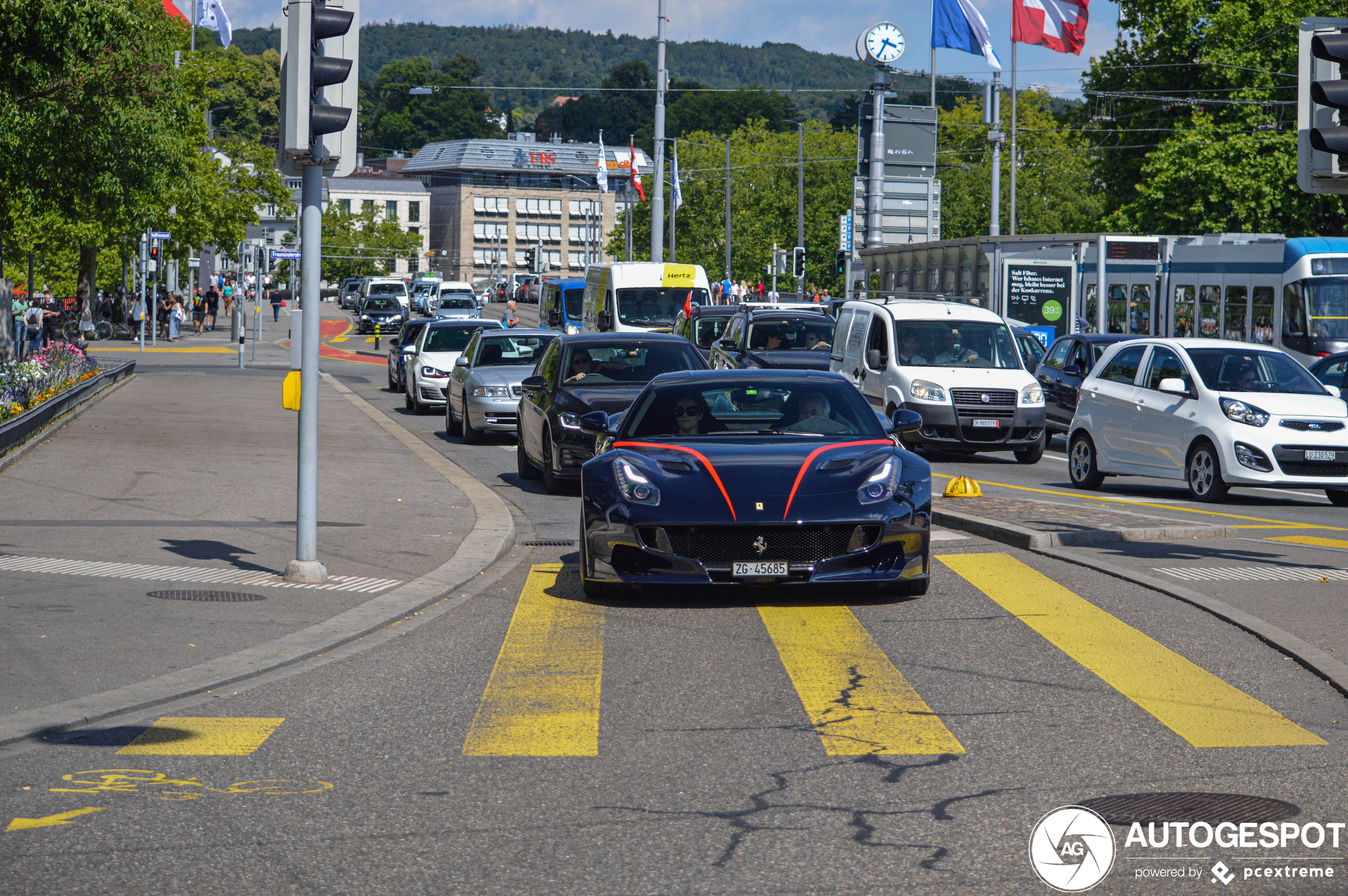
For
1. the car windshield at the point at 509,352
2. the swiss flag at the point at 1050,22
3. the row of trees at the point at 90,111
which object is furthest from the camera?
the swiss flag at the point at 1050,22

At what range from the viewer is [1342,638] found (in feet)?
25.7

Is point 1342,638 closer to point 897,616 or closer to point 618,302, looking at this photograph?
point 897,616

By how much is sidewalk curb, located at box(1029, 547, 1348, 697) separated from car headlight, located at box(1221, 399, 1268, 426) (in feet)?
17.8

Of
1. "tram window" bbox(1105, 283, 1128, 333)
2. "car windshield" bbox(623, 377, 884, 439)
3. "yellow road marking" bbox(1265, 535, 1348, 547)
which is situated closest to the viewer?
"car windshield" bbox(623, 377, 884, 439)

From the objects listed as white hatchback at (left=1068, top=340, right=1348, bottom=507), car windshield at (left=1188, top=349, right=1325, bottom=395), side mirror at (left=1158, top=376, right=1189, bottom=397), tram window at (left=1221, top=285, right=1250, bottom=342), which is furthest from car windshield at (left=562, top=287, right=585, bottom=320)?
side mirror at (left=1158, top=376, right=1189, bottom=397)

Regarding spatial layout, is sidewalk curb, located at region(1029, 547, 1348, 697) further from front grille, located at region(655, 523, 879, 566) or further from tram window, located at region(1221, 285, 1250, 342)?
tram window, located at region(1221, 285, 1250, 342)

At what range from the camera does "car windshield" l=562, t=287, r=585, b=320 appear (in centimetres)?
4169

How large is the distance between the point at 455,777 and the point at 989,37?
1643 inches

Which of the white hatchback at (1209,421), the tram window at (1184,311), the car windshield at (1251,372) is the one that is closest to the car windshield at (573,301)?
the tram window at (1184,311)

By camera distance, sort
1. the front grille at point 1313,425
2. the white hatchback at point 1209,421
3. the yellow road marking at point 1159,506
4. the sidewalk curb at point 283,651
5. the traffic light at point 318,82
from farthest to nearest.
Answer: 1. the front grille at point 1313,425
2. the white hatchback at point 1209,421
3. the yellow road marking at point 1159,506
4. the traffic light at point 318,82
5. the sidewalk curb at point 283,651

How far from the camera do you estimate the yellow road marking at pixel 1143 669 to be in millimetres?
6047

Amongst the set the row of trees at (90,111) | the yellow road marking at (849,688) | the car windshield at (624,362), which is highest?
the row of trees at (90,111)

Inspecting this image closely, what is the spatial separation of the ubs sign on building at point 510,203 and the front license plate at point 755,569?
180m

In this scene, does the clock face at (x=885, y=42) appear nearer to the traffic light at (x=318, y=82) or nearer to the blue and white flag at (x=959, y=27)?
the blue and white flag at (x=959, y=27)
